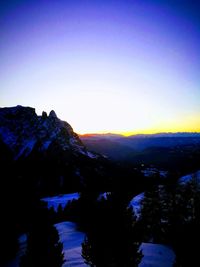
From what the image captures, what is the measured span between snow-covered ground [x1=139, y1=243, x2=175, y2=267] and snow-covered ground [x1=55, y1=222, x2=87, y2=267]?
21.4 ft

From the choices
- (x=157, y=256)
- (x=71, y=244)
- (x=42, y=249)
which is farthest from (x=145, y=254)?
(x=42, y=249)

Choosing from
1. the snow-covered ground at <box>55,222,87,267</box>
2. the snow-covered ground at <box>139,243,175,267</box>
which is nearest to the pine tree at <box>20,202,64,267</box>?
the snow-covered ground at <box>55,222,87,267</box>

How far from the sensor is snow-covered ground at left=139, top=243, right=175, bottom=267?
2598cm

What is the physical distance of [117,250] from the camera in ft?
57.9

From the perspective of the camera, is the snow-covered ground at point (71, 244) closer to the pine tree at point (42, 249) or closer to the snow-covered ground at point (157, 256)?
the pine tree at point (42, 249)

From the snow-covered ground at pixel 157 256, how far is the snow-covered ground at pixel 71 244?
652 centimetres

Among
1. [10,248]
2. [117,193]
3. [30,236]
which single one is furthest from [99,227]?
[10,248]

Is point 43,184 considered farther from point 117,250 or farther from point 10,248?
point 117,250

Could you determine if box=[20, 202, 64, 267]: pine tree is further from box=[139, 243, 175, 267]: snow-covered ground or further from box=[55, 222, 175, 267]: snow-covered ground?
box=[139, 243, 175, 267]: snow-covered ground

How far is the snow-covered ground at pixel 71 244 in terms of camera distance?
2767 cm

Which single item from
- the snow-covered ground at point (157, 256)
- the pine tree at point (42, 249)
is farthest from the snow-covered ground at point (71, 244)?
the snow-covered ground at point (157, 256)

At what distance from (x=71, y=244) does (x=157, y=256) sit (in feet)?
44.5

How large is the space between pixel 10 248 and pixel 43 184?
505 ft

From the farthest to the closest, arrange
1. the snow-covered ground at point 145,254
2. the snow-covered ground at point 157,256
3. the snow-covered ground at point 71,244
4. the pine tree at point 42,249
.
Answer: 1. the snow-covered ground at point 71,244
2. the snow-covered ground at point 145,254
3. the snow-covered ground at point 157,256
4. the pine tree at point 42,249
